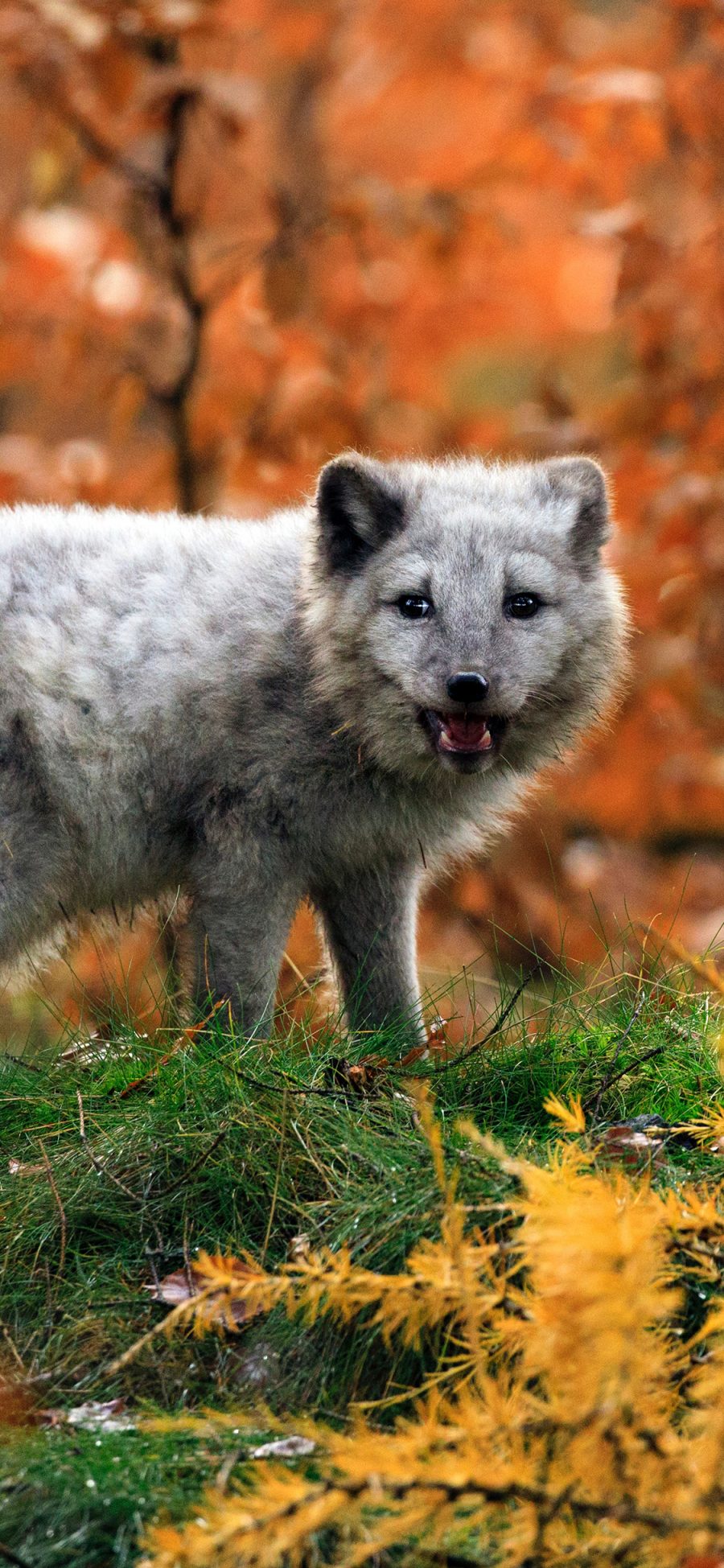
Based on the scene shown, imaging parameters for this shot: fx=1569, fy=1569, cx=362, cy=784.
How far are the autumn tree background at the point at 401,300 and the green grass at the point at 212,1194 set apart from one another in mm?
2700

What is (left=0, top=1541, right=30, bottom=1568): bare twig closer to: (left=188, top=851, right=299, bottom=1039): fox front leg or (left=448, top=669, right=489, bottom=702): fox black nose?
(left=188, top=851, right=299, bottom=1039): fox front leg

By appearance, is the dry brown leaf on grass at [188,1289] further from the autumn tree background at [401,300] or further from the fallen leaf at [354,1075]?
the autumn tree background at [401,300]

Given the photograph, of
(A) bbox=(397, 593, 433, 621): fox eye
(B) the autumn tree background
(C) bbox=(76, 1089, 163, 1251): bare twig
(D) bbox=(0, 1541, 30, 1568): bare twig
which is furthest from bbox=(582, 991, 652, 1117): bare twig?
(B) the autumn tree background

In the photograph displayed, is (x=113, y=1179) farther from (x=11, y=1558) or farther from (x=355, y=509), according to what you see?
(x=355, y=509)

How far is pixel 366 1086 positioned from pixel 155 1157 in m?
0.61

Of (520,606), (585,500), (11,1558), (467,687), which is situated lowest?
(11,1558)

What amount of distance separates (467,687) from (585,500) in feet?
2.95

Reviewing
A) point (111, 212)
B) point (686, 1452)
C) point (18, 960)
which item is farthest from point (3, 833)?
point (111, 212)

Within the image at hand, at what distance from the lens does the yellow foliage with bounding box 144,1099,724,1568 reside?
2.24m

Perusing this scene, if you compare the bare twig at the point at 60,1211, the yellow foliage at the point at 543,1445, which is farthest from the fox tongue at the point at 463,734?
the yellow foliage at the point at 543,1445

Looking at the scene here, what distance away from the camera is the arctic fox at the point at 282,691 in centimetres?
477

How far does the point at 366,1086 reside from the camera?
4102mm

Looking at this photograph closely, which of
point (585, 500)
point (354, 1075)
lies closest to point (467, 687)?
point (585, 500)

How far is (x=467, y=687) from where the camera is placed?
455cm
